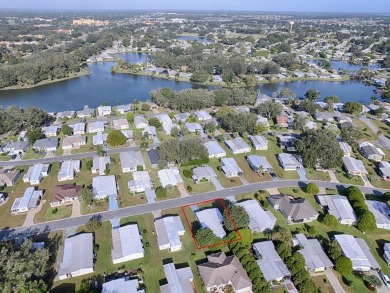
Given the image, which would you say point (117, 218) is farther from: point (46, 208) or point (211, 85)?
point (211, 85)

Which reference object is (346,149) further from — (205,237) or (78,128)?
(78,128)

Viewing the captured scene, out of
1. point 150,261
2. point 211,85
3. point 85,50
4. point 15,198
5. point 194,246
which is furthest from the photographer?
point 85,50

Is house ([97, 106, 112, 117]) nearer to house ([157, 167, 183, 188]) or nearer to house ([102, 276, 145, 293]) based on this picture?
house ([157, 167, 183, 188])

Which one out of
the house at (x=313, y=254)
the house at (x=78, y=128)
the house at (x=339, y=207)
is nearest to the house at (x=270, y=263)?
the house at (x=313, y=254)

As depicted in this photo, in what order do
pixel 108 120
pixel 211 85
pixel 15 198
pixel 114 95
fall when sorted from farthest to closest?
pixel 211 85, pixel 114 95, pixel 108 120, pixel 15 198

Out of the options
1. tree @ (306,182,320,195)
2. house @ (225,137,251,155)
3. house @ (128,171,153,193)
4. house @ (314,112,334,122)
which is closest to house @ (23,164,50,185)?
house @ (128,171,153,193)

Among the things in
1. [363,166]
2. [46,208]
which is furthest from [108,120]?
[363,166]

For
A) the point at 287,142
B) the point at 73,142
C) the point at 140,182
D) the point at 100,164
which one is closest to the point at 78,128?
the point at 73,142
